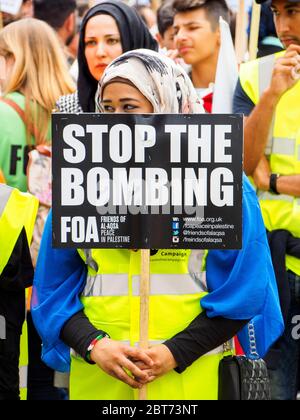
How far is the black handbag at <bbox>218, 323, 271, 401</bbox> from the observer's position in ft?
13.2

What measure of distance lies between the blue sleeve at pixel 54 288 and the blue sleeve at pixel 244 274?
1.63 feet

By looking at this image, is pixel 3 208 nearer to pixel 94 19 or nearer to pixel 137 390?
pixel 137 390

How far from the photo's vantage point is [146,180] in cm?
384

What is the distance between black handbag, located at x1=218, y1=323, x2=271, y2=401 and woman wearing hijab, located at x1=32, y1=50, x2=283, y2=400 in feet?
0.13

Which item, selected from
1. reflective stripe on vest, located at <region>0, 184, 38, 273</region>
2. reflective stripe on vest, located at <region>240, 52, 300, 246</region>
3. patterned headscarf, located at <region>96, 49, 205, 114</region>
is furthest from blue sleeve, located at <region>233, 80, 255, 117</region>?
reflective stripe on vest, located at <region>0, 184, 38, 273</region>

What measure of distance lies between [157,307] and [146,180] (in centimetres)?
49

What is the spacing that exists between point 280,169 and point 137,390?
174 cm

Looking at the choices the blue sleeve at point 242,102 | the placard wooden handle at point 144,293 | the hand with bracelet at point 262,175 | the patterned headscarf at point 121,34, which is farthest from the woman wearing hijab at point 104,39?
the placard wooden handle at point 144,293

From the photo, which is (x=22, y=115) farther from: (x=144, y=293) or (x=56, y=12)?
(x=56, y=12)

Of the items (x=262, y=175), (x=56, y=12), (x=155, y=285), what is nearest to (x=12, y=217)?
(x=155, y=285)

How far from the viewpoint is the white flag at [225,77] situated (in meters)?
5.73

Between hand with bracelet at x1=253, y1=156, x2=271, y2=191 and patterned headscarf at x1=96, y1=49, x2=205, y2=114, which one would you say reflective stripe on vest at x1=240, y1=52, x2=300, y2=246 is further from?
patterned headscarf at x1=96, y1=49, x2=205, y2=114

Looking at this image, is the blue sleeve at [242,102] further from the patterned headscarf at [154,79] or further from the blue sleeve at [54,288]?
the blue sleeve at [54,288]

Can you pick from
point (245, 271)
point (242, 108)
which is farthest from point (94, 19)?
point (245, 271)
